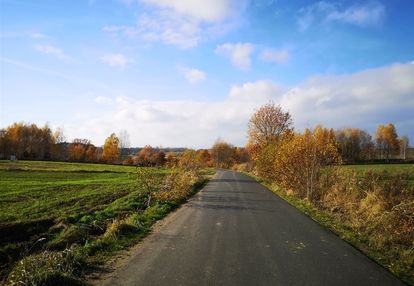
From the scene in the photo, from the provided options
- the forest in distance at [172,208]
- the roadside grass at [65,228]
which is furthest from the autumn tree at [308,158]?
the roadside grass at [65,228]

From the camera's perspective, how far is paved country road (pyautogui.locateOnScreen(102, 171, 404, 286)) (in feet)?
22.7

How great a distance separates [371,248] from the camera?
32.3 ft

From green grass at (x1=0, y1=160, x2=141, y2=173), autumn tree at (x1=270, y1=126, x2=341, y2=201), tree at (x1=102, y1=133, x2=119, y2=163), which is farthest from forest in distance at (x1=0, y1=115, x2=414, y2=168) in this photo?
autumn tree at (x1=270, y1=126, x2=341, y2=201)

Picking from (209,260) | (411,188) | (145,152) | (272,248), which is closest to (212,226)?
(272,248)

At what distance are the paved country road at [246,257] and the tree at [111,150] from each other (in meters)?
92.1

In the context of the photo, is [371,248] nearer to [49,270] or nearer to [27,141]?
[49,270]

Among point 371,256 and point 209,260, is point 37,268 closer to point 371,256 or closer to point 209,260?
point 209,260

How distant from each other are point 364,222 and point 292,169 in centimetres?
1163

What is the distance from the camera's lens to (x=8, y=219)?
15406 millimetres

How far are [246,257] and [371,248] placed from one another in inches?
151

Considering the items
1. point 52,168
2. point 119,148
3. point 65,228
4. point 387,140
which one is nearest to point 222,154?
point 119,148

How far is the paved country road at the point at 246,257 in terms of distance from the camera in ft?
22.7

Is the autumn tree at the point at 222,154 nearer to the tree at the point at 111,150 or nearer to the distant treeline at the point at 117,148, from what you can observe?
the distant treeline at the point at 117,148

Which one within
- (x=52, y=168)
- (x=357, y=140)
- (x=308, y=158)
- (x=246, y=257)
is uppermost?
(x=357, y=140)
